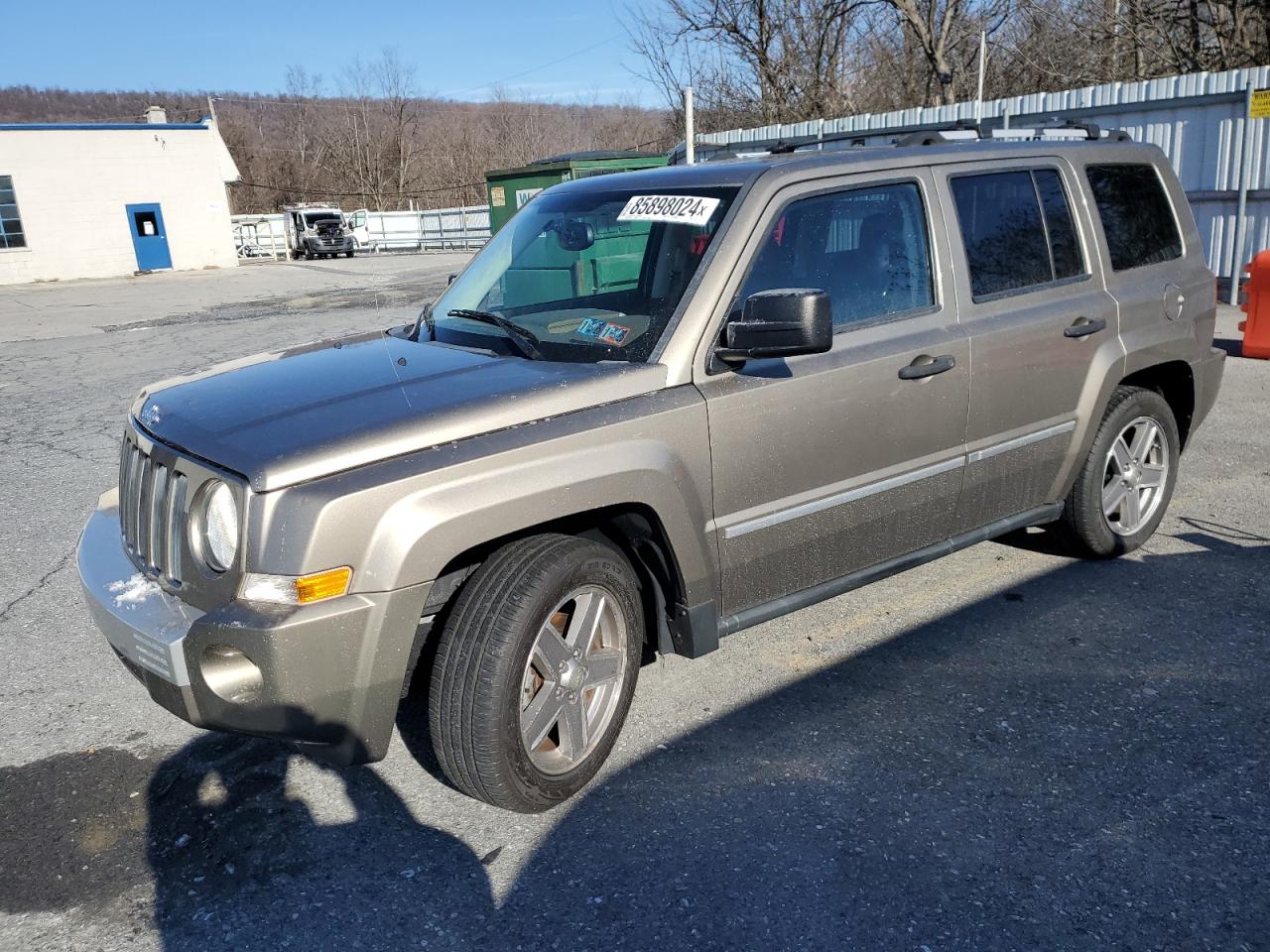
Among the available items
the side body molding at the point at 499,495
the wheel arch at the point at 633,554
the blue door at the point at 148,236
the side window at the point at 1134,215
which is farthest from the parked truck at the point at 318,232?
the side body molding at the point at 499,495

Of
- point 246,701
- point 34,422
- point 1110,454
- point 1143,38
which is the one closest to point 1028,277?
point 1110,454

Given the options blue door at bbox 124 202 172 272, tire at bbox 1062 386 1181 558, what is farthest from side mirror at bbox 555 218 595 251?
blue door at bbox 124 202 172 272

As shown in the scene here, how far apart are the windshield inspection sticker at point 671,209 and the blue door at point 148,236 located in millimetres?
35228

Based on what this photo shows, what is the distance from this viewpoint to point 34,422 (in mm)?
9234

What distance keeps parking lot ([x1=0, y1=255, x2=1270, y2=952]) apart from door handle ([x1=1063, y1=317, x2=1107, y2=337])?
1.14m

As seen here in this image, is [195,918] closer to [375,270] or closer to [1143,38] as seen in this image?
[1143,38]

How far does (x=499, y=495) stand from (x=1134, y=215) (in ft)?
11.5

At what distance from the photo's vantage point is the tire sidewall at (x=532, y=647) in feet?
9.48

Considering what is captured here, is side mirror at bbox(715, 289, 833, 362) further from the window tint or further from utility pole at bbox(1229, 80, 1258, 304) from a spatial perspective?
utility pole at bbox(1229, 80, 1258, 304)

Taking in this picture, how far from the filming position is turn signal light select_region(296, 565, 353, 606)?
2.60 metres

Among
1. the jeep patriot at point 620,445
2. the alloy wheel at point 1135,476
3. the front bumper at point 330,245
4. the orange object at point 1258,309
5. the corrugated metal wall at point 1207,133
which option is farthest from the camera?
the front bumper at point 330,245

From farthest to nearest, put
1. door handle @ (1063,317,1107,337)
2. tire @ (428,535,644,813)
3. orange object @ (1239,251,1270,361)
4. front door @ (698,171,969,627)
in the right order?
orange object @ (1239,251,1270,361) < door handle @ (1063,317,1107,337) < front door @ (698,171,969,627) < tire @ (428,535,644,813)

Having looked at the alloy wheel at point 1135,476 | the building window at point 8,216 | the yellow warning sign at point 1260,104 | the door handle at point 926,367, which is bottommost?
the alloy wheel at point 1135,476

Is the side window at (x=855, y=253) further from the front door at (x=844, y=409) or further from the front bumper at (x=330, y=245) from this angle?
the front bumper at (x=330, y=245)
